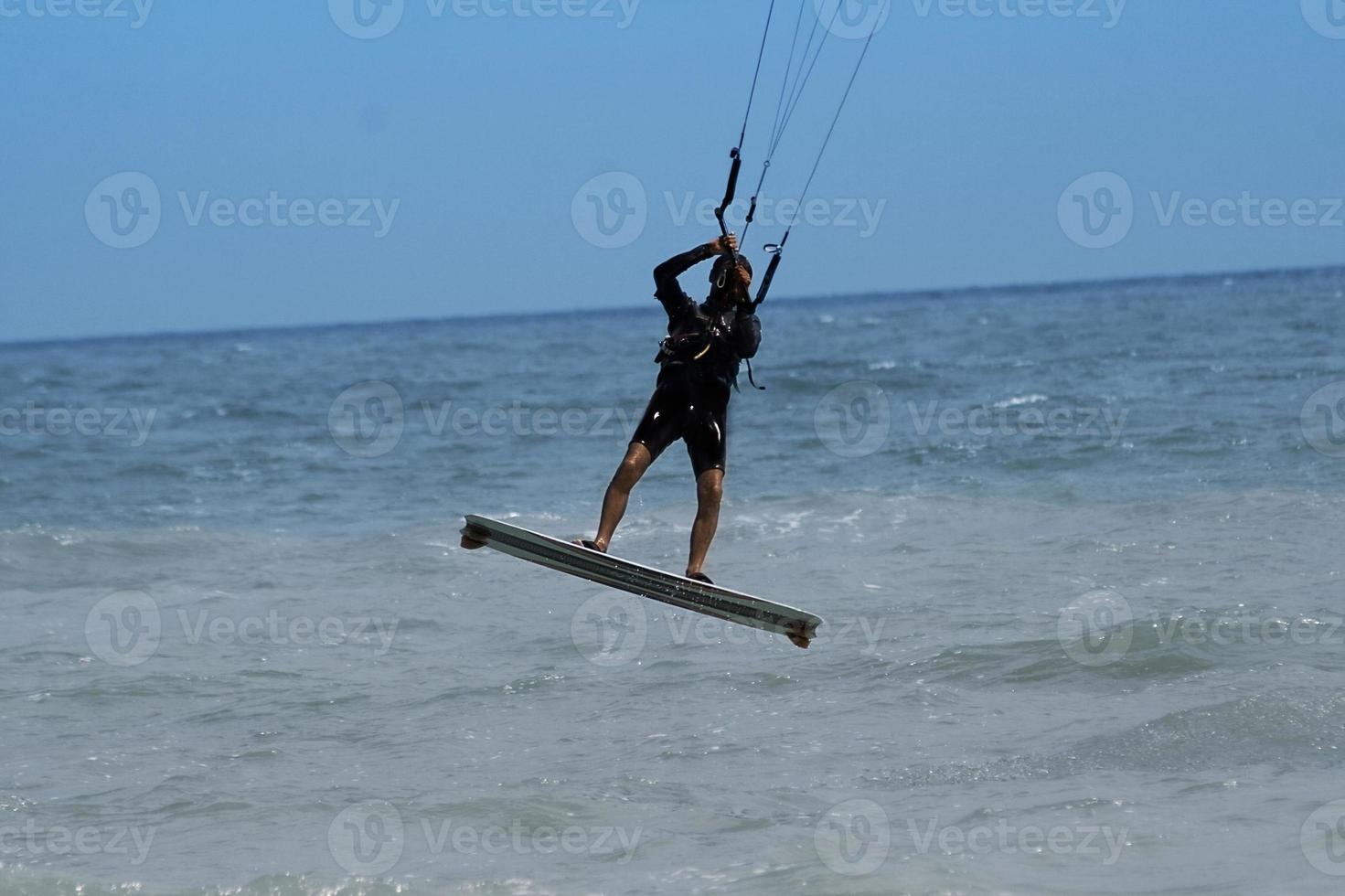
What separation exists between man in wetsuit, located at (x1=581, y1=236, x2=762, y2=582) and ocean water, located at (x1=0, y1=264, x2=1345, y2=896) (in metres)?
1.57

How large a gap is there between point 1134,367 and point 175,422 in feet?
68.2

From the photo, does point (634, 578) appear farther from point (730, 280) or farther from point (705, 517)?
point (730, 280)

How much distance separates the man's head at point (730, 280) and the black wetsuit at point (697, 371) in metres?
0.08

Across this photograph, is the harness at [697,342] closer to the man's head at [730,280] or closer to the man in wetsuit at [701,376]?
the man in wetsuit at [701,376]

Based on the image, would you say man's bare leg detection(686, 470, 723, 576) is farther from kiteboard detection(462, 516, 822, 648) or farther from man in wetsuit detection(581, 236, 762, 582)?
kiteboard detection(462, 516, 822, 648)

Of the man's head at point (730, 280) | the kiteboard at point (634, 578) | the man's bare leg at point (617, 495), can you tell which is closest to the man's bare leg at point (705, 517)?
the kiteboard at point (634, 578)

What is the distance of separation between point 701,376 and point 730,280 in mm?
598

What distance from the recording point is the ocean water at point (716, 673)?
7457mm

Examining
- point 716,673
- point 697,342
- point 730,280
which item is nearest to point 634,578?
point 697,342

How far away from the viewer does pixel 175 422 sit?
33.2m

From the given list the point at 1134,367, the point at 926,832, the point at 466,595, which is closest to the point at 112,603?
the point at 466,595

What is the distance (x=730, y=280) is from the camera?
912cm

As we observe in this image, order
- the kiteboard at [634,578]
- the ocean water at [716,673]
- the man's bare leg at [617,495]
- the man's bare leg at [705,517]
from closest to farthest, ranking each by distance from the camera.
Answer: the ocean water at [716,673]
the kiteboard at [634,578]
the man's bare leg at [617,495]
the man's bare leg at [705,517]

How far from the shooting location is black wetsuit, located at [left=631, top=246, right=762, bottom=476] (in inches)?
360
